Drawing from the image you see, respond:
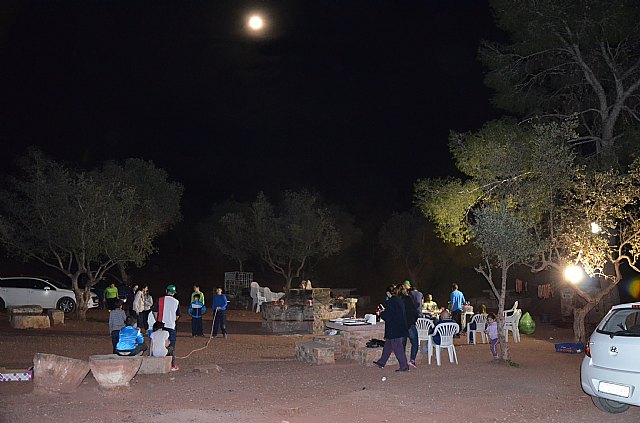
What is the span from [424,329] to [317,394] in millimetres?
4467

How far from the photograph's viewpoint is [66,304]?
81.9 ft

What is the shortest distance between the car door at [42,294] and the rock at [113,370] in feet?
55.8

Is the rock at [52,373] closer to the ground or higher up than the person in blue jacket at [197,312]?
closer to the ground

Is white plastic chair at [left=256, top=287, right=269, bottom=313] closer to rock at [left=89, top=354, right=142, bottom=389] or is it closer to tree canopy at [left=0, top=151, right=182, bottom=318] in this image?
tree canopy at [left=0, top=151, right=182, bottom=318]

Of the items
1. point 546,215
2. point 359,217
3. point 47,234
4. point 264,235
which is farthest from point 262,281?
point 546,215

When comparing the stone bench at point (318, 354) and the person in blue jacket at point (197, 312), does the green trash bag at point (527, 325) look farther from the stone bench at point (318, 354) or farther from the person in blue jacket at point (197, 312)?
the person in blue jacket at point (197, 312)

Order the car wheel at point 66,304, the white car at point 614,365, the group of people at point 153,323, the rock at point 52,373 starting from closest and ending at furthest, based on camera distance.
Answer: the white car at point 614,365, the rock at point 52,373, the group of people at point 153,323, the car wheel at point 66,304

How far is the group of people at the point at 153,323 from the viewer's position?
1033 centimetres

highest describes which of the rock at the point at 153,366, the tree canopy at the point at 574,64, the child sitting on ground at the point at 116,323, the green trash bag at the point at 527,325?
the tree canopy at the point at 574,64

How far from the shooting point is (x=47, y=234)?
2253cm

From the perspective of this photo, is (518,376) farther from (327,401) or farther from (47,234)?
(47,234)

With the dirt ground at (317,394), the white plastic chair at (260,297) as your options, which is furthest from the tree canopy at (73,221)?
the dirt ground at (317,394)

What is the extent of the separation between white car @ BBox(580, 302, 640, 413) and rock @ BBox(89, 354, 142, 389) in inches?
244

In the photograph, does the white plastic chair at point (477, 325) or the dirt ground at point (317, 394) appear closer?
the dirt ground at point (317, 394)
